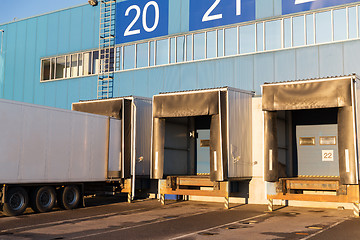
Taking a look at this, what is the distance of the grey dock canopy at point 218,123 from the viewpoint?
1515cm

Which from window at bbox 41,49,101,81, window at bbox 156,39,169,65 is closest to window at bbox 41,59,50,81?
window at bbox 41,49,101,81

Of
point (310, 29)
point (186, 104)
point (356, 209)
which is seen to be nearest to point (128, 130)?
point (186, 104)

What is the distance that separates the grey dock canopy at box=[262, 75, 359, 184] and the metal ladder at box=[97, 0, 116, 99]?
39.4 feet

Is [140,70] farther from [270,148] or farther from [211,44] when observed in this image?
[270,148]

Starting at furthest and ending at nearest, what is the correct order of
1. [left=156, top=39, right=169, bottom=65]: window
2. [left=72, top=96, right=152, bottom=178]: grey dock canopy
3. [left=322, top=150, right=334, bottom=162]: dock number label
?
[left=156, top=39, right=169, bottom=65]: window → [left=72, top=96, right=152, bottom=178]: grey dock canopy → [left=322, top=150, right=334, bottom=162]: dock number label

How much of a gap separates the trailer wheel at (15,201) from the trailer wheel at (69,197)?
1.44 metres

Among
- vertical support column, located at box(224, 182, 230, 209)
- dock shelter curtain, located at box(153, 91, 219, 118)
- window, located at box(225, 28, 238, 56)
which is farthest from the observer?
window, located at box(225, 28, 238, 56)

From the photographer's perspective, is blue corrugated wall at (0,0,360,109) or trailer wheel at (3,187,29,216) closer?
trailer wheel at (3,187,29,216)

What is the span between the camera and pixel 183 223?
465 inches

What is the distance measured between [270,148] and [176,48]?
376 inches

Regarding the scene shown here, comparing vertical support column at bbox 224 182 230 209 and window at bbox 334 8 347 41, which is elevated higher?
window at bbox 334 8 347 41

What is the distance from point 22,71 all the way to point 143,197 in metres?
13.5

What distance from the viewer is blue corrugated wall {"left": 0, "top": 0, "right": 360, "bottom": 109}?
18631 millimetres

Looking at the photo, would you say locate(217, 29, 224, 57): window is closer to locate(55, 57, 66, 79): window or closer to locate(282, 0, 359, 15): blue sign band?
locate(282, 0, 359, 15): blue sign band
